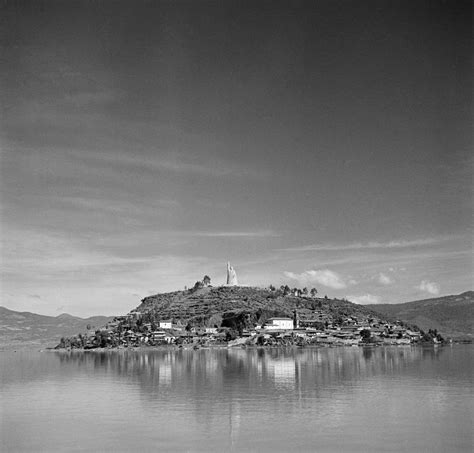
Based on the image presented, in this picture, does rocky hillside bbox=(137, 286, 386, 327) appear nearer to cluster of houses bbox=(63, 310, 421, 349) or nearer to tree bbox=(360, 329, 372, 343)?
cluster of houses bbox=(63, 310, 421, 349)

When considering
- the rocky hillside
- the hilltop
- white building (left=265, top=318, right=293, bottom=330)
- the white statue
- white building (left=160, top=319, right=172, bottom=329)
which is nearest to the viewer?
the hilltop

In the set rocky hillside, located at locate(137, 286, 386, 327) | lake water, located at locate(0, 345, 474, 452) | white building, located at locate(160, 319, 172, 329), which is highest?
rocky hillside, located at locate(137, 286, 386, 327)

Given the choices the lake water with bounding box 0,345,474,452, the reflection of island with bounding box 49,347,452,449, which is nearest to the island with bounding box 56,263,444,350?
the reflection of island with bounding box 49,347,452,449

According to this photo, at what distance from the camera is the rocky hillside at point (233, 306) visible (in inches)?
5207

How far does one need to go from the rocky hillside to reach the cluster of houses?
4042 mm

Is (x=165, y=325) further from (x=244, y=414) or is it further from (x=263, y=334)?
(x=244, y=414)

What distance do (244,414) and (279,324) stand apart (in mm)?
103803

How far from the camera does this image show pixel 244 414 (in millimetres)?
26391

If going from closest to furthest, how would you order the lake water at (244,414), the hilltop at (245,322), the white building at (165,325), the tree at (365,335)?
the lake water at (244,414)
the hilltop at (245,322)
the tree at (365,335)
the white building at (165,325)

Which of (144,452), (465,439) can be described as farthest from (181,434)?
(465,439)

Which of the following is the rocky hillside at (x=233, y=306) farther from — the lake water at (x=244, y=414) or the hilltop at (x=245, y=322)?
the lake water at (x=244, y=414)

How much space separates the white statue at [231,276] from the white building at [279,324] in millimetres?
31221

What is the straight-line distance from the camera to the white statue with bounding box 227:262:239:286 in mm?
159125

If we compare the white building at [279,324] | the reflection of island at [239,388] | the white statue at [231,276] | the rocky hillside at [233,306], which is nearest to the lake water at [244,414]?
the reflection of island at [239,388]
